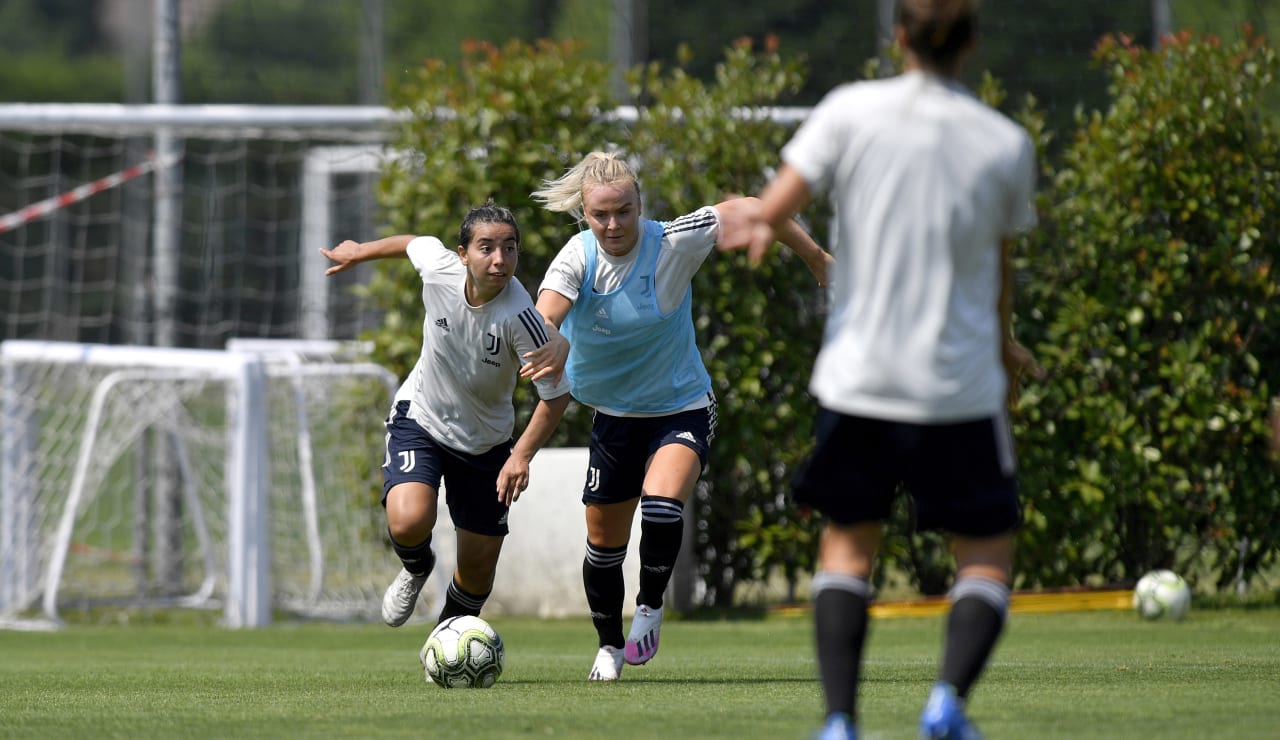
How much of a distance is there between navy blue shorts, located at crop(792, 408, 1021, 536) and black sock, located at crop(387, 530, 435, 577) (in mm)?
3262

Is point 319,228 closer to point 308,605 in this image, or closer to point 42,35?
point 308,605

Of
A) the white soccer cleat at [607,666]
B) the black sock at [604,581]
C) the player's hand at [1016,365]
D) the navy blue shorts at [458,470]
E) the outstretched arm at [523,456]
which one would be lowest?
the white soccer cleat at [607,666]

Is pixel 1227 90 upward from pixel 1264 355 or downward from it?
upward

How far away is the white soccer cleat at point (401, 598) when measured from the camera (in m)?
7.50

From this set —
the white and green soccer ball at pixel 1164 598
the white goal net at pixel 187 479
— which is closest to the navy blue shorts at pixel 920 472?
the white and green soccer ball at pixel 1164 598

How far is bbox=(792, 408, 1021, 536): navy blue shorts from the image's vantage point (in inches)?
168

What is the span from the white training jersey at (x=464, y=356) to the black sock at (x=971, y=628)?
2930 millimetres

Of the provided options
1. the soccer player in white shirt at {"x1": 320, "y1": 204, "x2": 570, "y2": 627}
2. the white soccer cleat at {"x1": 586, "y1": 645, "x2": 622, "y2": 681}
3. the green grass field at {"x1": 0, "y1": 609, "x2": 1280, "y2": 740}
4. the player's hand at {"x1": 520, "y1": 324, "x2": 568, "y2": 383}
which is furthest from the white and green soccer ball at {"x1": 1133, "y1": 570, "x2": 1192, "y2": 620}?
the player's hand at {"x1": 520, "y1": 324, "x2": 568, "y2": 383}

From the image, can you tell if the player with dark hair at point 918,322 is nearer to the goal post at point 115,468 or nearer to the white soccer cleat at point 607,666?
the white soccer cleat at point 607,666

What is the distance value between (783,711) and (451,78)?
702 cm

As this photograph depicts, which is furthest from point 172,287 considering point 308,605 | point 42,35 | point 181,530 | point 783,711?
point 42,35

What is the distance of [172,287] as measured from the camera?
1324 cm

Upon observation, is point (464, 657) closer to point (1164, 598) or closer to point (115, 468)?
point (1164, 598)

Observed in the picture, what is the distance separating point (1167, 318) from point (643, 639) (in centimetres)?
551
